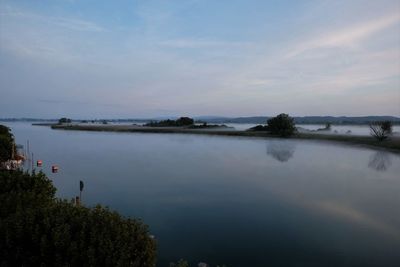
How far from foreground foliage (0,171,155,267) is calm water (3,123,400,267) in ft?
17.0

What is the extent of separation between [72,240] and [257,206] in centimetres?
1305

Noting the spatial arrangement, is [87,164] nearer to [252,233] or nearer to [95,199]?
[95,199]

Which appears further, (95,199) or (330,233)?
(95,199)

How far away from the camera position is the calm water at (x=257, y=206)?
12.5 metres

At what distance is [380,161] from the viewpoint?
125 feet

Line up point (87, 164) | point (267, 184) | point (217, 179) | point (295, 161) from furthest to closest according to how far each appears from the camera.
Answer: point (295, 161) → point (87, 164) → point (217, 179) → point (267, 184)

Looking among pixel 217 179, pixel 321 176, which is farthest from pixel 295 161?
pixel 217 179

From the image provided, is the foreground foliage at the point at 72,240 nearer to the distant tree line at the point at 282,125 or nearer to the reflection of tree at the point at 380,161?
the reflection of tree at the point at 380,161

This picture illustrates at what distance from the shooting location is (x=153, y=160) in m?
38.1

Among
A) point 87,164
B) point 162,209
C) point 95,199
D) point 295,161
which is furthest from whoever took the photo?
point 295,161

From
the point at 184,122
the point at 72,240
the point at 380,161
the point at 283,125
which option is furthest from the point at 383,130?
the point at 184,122

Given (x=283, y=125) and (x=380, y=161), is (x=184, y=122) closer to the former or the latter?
(x=283, y=125)

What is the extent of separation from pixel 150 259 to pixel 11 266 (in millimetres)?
2322

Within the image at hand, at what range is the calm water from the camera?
12.5 metres
